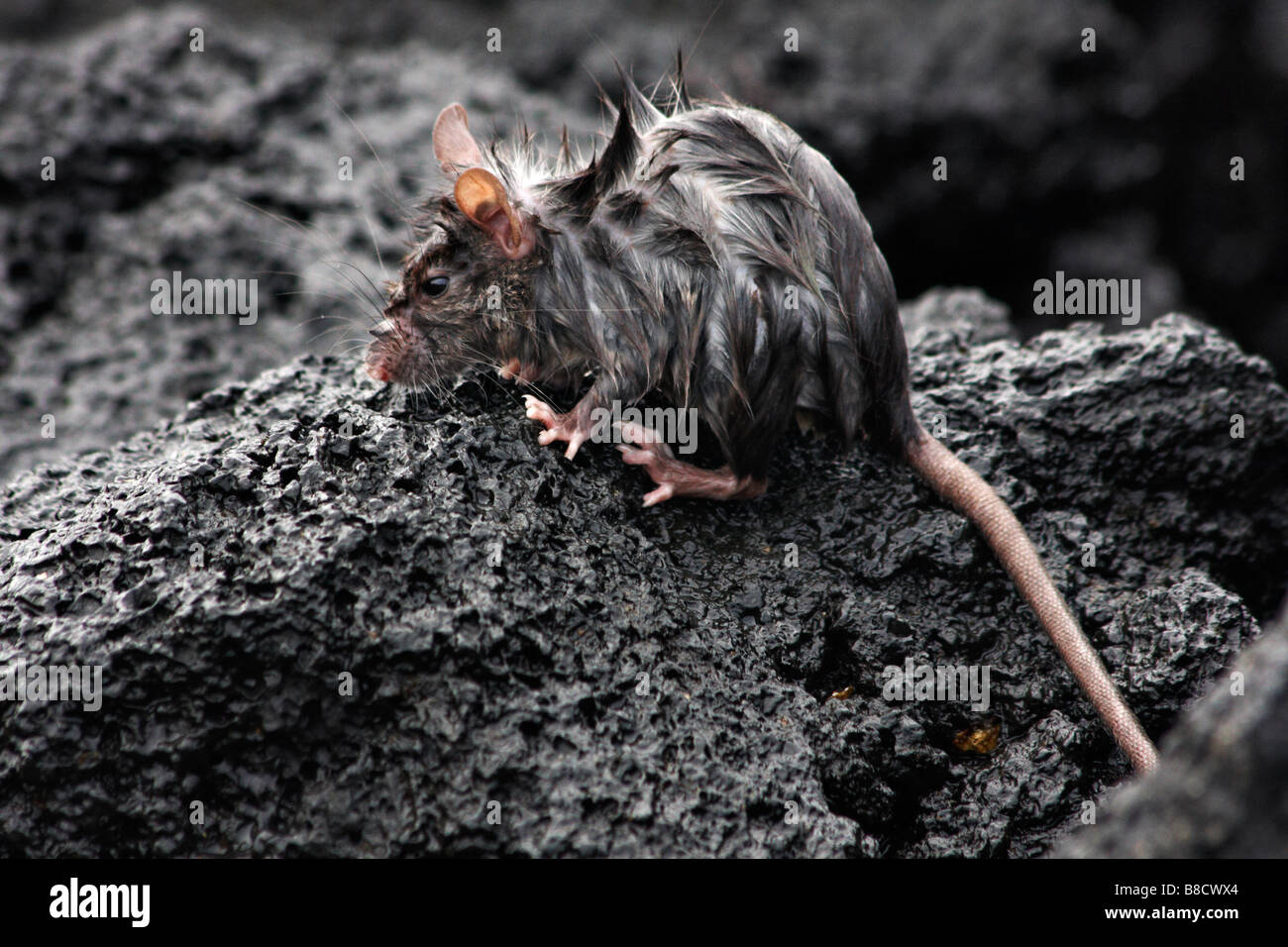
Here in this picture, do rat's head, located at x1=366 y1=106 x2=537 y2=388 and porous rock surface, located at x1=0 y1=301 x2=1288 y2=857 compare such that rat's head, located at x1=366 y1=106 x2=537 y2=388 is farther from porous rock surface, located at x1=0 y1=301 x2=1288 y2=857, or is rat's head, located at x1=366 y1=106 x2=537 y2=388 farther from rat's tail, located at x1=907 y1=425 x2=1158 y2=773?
rat's tail, located at x1=907 y1=425 x2=1158 y2=773

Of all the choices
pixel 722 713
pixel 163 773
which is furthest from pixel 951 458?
pixel 163 773

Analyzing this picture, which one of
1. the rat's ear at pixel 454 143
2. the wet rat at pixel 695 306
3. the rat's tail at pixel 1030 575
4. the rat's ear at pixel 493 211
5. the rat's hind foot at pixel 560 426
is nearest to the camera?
the rat's tail at pixel 1030 575

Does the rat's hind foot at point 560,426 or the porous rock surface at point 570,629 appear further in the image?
the rat's hind foot at point 560,426

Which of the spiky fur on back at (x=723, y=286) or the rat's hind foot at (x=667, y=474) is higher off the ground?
the spiky fur on back at (x=723, y=286)

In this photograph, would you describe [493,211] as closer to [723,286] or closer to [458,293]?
[458,293]

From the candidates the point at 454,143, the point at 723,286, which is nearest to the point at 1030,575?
the point at 723,286

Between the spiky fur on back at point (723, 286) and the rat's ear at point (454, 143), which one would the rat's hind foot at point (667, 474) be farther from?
the rat's ear at point (454, 143)

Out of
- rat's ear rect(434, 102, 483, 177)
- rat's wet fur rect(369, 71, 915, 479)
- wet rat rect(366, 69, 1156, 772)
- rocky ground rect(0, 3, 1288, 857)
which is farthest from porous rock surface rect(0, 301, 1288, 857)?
rat's ear rect(434, 102, 483, 177)

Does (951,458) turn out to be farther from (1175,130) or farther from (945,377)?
(1175,130)

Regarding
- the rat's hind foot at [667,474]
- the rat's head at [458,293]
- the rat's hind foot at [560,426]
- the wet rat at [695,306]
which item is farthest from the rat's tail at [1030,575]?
the rat's head at [458,293]
